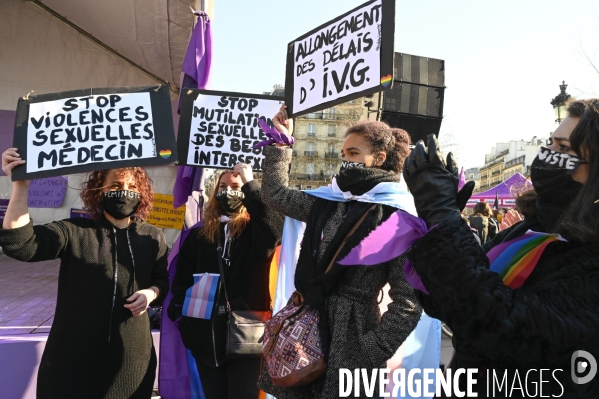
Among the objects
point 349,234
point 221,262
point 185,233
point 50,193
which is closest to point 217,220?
point 221,262

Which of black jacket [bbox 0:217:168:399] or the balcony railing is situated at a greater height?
the balcony railing

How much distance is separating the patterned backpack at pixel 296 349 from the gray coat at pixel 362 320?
68mm

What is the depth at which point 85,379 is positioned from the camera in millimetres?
2445

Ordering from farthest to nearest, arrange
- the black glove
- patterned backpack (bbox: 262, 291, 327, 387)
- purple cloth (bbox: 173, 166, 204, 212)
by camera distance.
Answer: purple cloth (bbox: 173, 166, 204, 212) < patterned backpack (bbox: 262, 291, 327, 387) < the black glove

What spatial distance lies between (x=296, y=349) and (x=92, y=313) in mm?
1145

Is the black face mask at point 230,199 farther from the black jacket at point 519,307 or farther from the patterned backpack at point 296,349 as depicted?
the black jacket at point 519,307

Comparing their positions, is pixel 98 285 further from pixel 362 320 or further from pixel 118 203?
pixel 362 320

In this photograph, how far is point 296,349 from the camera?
2.07 m

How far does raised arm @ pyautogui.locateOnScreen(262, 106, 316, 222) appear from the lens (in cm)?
258

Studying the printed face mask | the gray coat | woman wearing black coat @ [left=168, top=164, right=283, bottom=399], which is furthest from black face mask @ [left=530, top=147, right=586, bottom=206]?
woman wearing black coat @ [left=168, top=164, right=283, bottom=399]

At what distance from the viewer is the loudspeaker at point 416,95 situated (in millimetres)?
7781

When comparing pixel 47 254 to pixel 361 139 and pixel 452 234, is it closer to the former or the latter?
pixel 361 139

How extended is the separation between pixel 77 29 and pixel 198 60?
3.81m

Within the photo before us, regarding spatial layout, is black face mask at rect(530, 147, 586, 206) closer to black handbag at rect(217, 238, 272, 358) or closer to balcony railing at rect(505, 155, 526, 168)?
black handbag at rect(217, 238, 272, 358)
